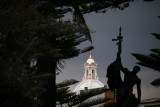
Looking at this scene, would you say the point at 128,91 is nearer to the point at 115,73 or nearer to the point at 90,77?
the point at 115,73

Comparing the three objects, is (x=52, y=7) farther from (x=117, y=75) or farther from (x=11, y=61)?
(x=11, y=61)

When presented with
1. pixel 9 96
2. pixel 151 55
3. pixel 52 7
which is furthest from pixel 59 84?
pixel 9 96

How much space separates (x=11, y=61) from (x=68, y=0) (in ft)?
21.7

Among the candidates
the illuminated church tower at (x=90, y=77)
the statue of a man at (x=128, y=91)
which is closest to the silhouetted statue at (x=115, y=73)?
the statue of a man at (x=128, y=91)

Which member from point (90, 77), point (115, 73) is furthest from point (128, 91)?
point (90, 77)

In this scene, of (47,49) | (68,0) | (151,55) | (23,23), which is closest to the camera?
(23,23)

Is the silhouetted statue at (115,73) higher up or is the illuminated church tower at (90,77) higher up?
the silhouetted statue at (115,73)

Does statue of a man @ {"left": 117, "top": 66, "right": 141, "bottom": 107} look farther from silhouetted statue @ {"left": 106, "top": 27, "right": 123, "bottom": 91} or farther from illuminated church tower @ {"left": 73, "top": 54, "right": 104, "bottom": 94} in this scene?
illuminated church tower @ {"left": 73, "top": 54, "right": 104, "bottom": 94}

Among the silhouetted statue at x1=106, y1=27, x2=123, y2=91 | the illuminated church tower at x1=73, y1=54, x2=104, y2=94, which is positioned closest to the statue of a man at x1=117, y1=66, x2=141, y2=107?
the silhouetted statue at x1=106, y1=27, x2=123, y2=91

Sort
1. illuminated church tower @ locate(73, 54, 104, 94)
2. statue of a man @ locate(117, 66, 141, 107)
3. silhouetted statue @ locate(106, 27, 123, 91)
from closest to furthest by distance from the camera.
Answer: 1. statue of a man @ locate(117, 66, 141, 107)
2. silhouetted statue @ locate(106, 27, 123, 91)
3. illuminated church tower @ locate(73, 54, 104, 94)

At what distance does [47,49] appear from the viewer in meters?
4.01

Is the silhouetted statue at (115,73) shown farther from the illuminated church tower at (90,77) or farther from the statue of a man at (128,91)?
the illuminated church tower at (90,77)

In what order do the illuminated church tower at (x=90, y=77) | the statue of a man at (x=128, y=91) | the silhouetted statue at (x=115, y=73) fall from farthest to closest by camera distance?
the illuminated church tower at (x=90, y=77) < the silhouetted statue at (x=115, y=73) < the statue of a man at (x=128, y=91)

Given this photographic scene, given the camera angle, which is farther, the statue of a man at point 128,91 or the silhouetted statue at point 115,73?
the silhouetted statue at point 115,73
